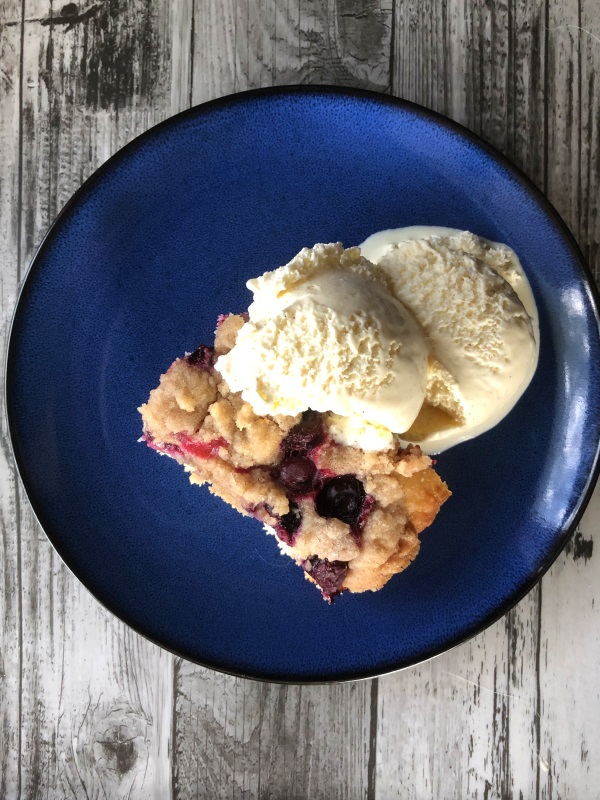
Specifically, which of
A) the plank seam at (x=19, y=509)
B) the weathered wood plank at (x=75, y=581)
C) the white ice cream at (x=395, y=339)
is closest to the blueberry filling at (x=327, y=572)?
the white ice cream at (x=395, y=339)

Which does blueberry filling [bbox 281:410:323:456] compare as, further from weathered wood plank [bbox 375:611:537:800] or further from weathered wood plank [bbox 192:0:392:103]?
weathered wood plank [bbox 192:0:392:103]

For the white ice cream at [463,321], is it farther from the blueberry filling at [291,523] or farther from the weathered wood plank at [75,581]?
the weathered wood plank at [75,581]

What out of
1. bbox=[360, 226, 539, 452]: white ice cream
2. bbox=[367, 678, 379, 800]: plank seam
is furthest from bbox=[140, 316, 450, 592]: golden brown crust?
bbox=[367, 678, 379, 800]: plank seam

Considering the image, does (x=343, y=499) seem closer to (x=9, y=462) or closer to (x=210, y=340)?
(x=210, y=340)

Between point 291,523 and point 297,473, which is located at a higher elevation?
point 297,473

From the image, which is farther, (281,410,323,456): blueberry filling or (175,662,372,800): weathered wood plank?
(175,662,372,800): weathered wood plank

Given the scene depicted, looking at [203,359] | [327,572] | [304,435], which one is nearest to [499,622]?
[327,572]

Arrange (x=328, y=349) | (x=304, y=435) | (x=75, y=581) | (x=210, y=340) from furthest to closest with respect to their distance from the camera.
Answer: (x=75, y=581) < (x=210, y=340) < (x=304, y=435) < (x=328, y=349)
